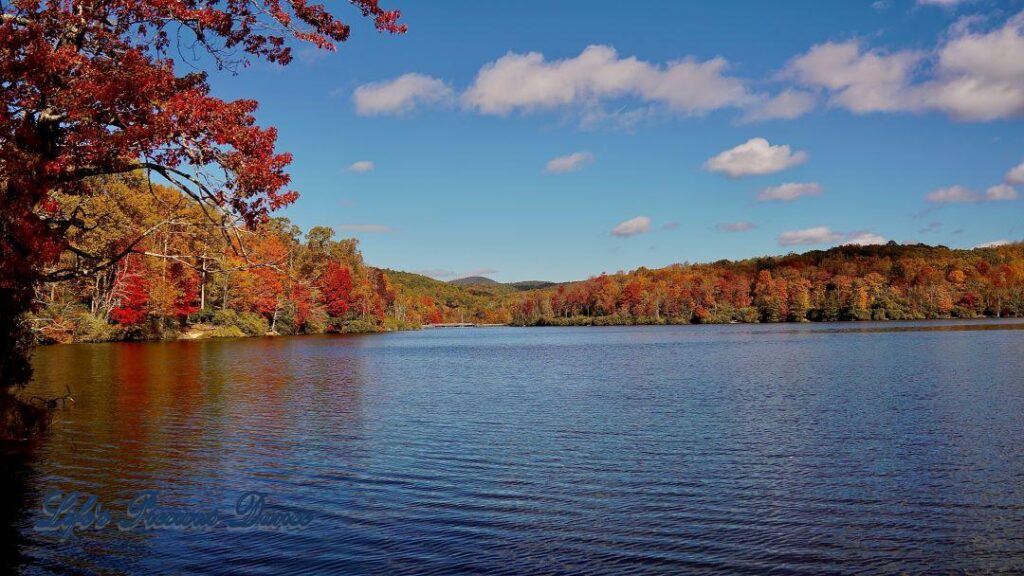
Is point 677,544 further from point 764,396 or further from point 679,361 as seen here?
point 679,361

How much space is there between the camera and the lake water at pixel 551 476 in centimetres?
862

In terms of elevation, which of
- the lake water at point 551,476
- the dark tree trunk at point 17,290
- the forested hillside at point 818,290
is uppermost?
the forested hillside at point 818,290

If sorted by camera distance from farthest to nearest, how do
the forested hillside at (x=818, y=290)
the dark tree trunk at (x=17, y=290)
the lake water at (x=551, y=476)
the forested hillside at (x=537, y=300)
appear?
the forested hillside at (x=818, y=290), the forested hillside at (x=537, y=300), the dark tree trunk at (x=17, y=290), the lake water at (x=551, y=476)

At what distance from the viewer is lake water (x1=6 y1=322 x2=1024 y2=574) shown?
8617mm

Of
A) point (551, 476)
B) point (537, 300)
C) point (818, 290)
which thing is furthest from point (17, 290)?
point (537, 300)

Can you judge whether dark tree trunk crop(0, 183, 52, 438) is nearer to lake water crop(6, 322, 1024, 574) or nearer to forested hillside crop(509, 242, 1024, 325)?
lake water crop(6, 322, 1024, 574)

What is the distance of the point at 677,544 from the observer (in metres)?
8.98

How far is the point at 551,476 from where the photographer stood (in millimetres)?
12820

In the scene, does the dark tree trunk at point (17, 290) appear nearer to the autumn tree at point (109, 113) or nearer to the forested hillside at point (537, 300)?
the autumn tree at point (109, 113)

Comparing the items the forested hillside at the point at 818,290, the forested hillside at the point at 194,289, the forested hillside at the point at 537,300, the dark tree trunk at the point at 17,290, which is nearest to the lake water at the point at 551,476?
the dark tree trunk at the point at 17,290

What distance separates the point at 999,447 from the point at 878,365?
2061 centimetres

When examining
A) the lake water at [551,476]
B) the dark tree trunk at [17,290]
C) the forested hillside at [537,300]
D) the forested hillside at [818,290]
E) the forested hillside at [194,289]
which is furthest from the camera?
the forested hillside at [818,290]

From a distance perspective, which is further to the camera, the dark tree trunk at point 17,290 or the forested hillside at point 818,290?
the forested hillside at point 818,290

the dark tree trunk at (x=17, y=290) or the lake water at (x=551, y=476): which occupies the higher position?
the dark tree trunk at (x=17, y=290)
